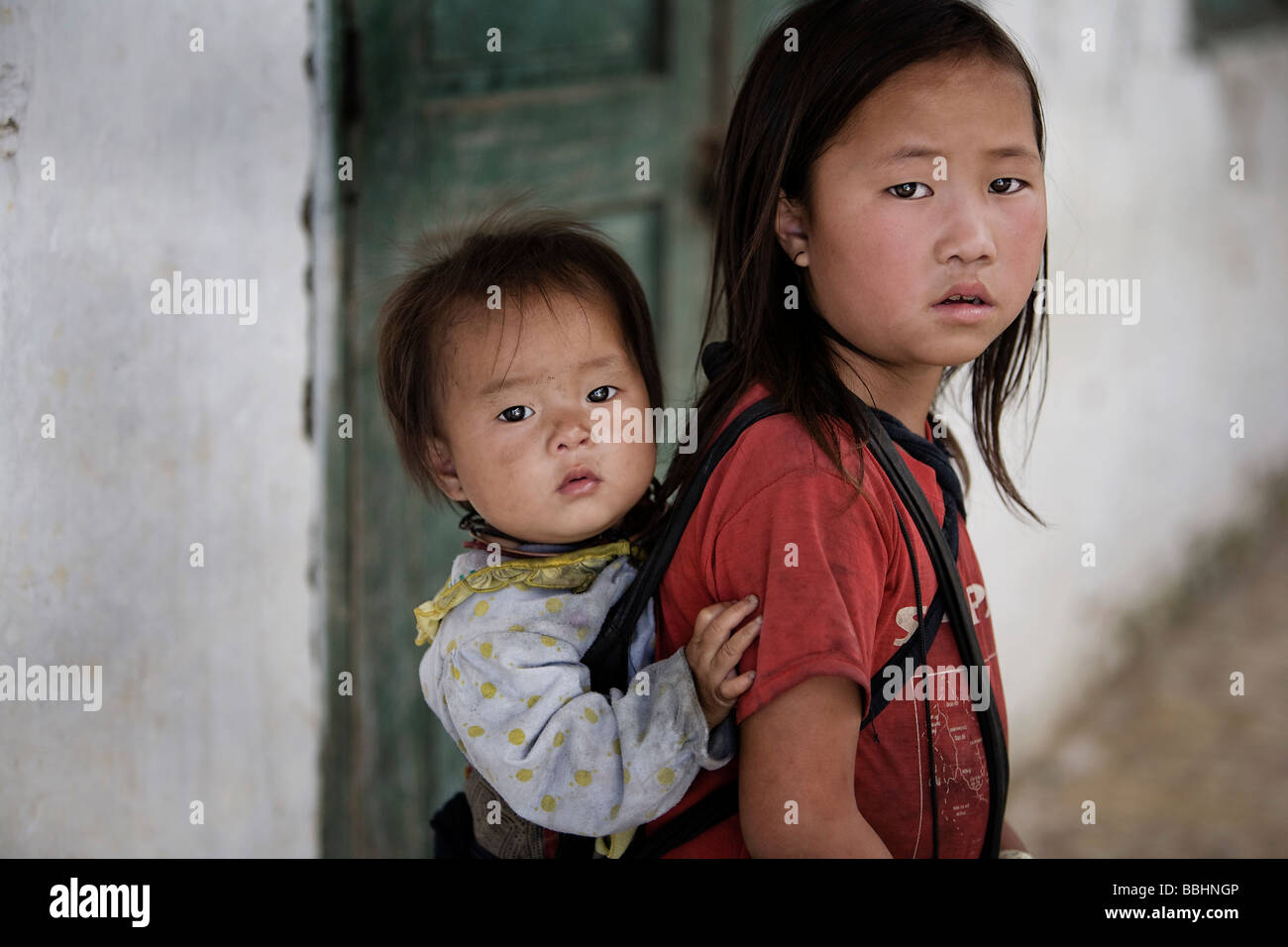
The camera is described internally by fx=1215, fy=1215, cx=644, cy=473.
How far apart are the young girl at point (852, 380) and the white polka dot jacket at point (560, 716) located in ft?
0.21

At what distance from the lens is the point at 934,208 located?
3.64 ft

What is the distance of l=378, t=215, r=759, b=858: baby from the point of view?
109cm

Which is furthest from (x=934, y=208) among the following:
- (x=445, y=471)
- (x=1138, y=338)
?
(x=1138, y=338)

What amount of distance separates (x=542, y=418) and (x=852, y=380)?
1.01 ft

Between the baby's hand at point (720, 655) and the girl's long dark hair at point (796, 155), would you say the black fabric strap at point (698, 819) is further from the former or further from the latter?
the girl's long dark hair at point (796, 155)

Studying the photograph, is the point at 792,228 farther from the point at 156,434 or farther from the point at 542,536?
the point at 156,434

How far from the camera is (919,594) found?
1108mm

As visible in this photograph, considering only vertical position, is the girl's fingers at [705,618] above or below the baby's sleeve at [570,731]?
above

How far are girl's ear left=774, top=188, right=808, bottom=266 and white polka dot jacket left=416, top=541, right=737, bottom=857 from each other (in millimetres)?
400

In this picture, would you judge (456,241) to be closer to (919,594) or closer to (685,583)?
(685,583)

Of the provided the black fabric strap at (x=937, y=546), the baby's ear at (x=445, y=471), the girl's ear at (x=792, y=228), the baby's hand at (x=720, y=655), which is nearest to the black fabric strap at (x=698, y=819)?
the baby's hand at (x=720, y=655)

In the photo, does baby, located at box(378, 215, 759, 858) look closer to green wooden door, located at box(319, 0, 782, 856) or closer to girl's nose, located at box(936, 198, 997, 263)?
girl's nose, located at box(936, 198, 997, 263)

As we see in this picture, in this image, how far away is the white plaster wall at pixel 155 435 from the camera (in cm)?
140

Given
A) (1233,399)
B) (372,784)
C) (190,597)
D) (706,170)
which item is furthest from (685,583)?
(1233,399)
